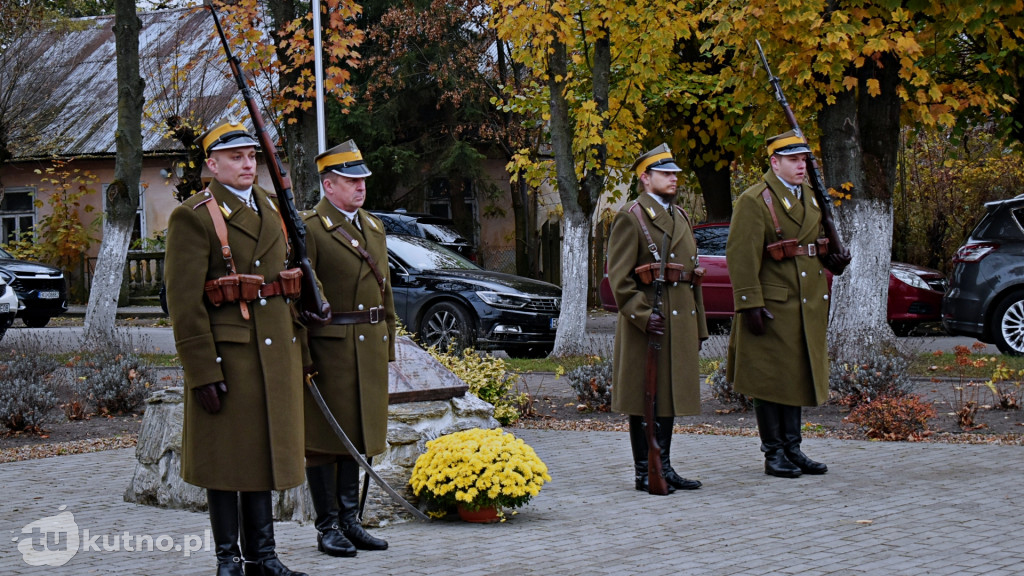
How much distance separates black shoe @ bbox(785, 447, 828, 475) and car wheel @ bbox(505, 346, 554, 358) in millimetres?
8720

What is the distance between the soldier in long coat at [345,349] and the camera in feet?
20.5

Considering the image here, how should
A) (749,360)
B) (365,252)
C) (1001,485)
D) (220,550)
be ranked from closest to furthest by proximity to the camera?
(220,550), (365,252), (1001,485), (749,360)

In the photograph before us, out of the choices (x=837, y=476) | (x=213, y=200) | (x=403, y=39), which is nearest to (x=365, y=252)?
(x=213, y=200)

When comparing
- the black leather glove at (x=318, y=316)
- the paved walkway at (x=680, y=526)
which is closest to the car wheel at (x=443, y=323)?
the paved walkway at (x=680, y=526)

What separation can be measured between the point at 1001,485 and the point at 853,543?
1.94m

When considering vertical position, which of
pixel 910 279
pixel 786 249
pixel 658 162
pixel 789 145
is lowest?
pixel 910 279

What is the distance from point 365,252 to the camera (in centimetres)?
642

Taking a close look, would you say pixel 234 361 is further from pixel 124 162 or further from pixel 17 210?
pixel 17 210

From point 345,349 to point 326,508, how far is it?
804 mm

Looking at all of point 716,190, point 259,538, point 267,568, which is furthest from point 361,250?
point 716,190

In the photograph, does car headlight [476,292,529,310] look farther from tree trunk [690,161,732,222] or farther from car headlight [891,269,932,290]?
tree trunk [690,161,732,222]

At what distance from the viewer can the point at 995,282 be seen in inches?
585

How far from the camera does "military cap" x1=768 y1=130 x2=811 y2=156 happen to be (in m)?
8.14

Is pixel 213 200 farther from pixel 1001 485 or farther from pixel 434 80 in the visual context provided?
pixel 434 80
